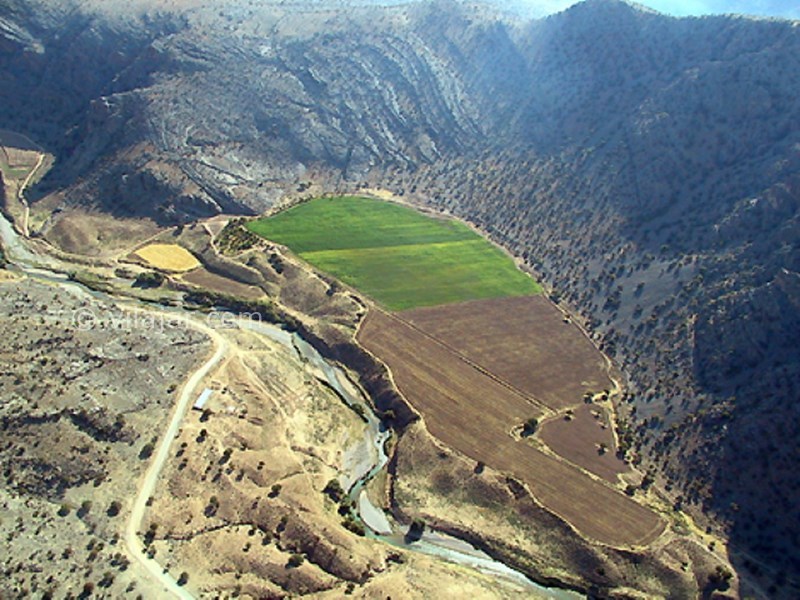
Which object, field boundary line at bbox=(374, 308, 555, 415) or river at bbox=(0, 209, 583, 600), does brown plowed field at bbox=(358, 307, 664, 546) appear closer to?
field boundary line at bbox=(374, 308, 555, 415)

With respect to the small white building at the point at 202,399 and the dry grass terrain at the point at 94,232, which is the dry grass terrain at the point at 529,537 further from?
the dry grass terrain at the point at 94,232

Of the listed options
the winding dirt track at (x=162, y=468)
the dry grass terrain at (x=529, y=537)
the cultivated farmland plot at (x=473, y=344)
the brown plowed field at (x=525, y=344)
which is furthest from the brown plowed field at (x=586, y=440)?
the winding dirt track at (x=162, y=468)

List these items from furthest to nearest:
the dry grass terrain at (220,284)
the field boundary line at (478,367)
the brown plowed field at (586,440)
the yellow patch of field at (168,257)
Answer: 1. the yellow patch of field at (168,257)
2. the dry grass terrain at (220,284)
3. the field boundary line at (478,367)
4. the brown plowed field at (586,440)

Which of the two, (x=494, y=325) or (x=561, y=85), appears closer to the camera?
(x=494, y=325)

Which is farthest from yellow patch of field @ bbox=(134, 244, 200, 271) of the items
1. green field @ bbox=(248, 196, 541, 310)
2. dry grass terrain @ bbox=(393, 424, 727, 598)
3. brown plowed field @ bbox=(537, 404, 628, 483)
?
Answer: brown plowed field @ bbox=(537, 404, 628, 483)

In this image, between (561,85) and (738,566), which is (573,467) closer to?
(738,566)

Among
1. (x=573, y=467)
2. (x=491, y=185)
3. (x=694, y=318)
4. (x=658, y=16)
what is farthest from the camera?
(x=658, y=16)

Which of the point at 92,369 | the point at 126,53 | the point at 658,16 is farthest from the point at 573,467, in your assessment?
the point at 126,53
